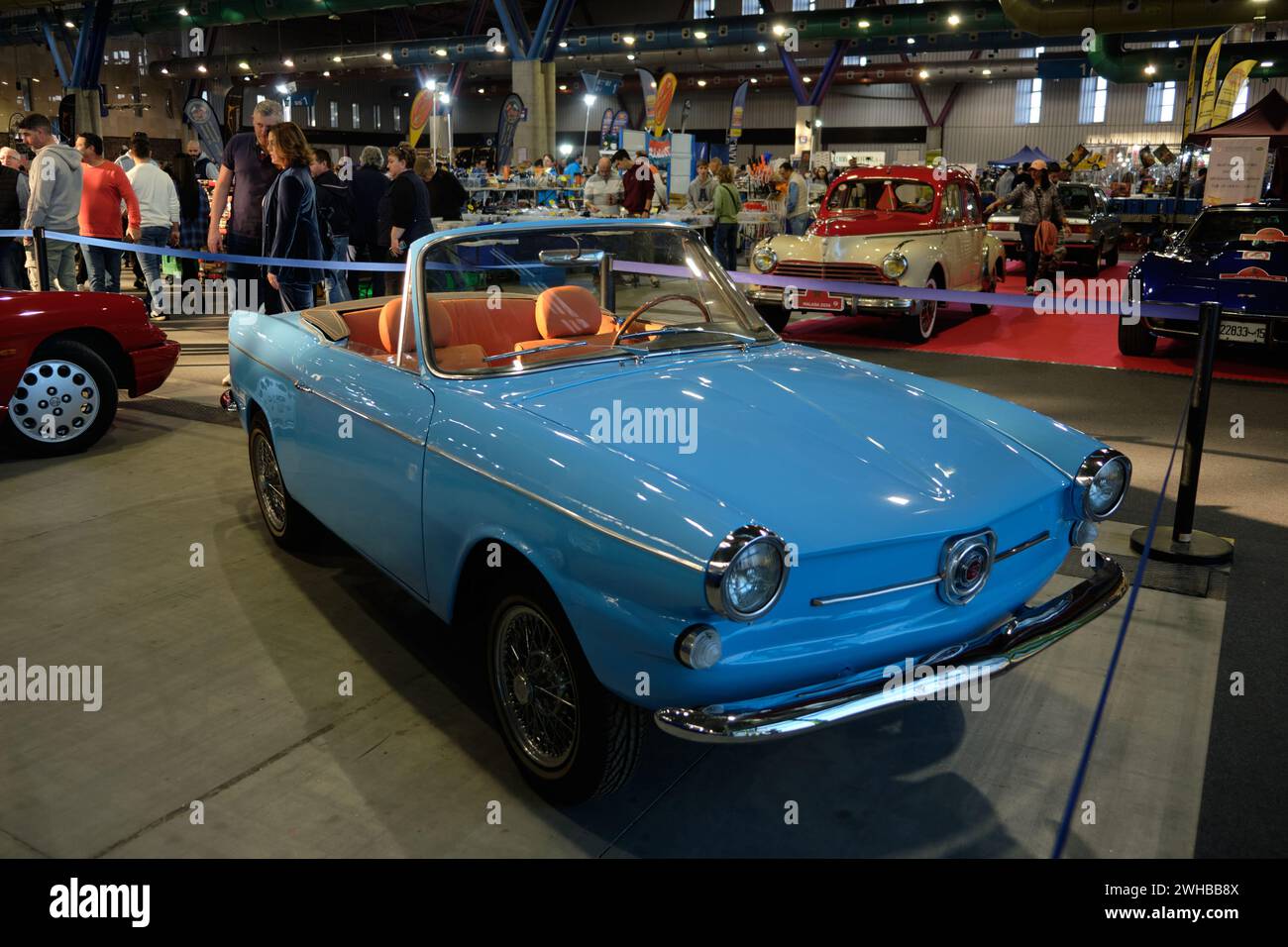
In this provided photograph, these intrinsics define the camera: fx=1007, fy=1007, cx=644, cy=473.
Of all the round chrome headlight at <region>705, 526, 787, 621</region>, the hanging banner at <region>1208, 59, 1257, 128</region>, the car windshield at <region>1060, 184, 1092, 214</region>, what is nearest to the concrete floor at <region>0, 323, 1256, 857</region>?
the round chrome headlight at <region>705, 526, 787, 621</region>

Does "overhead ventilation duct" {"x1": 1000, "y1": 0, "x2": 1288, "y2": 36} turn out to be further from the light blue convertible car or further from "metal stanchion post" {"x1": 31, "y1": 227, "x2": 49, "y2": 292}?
the light blue convertible car

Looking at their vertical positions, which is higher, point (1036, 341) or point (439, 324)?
point (439, 324)

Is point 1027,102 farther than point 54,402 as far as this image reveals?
Yes

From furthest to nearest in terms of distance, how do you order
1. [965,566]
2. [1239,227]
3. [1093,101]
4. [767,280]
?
[1093,101] → [1239,227] → [767,280] → [965,566]

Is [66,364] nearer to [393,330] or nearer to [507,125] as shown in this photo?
[393,330]

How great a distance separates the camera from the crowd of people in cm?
700

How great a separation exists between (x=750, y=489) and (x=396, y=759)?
136cm

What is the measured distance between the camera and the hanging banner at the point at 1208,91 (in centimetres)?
1706

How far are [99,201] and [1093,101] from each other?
4276 cm

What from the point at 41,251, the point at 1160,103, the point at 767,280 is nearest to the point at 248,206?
the point at 41,251

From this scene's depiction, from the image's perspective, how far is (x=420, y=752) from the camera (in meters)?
3.00

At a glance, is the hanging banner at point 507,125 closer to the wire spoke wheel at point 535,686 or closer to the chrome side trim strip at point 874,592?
the wire spoke wheel at point 535,686

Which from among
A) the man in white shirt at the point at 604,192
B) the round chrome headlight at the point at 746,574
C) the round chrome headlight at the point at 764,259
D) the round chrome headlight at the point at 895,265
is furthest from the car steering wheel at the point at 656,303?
the man in white shirt at the point at 604,192

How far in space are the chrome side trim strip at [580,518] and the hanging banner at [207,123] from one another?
17435mm
